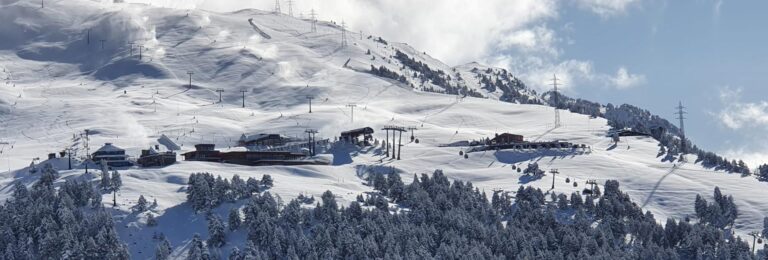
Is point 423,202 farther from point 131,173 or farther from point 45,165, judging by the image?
point 45,165

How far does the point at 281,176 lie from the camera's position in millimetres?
147500

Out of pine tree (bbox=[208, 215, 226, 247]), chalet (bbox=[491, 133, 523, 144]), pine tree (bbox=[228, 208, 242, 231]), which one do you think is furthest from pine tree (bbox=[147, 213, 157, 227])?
chalet (bbox=[491, 133, 523, 144])

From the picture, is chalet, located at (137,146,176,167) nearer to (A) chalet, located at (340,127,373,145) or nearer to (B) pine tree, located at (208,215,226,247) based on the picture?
(A) chalet, located at (340,127,373,145)

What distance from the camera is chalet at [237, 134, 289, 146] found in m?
183

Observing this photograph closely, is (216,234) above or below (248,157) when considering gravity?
below

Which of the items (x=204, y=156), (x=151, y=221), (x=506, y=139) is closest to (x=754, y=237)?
(x=506, y=139)

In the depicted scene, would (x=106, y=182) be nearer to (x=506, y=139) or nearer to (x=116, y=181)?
(x=116, y=181)

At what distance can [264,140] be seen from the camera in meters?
183

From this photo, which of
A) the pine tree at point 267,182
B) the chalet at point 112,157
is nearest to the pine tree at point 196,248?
the pine tree at point 267,182

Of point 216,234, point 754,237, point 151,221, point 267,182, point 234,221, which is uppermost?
point 267,182

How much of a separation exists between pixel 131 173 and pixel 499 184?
150 ft

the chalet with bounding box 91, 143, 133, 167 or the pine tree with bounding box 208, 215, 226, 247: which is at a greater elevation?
the chalet with bounding box 91, 143, 133, 167

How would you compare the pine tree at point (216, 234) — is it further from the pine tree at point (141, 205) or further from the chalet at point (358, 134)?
→ the chalet at point (358, 134)

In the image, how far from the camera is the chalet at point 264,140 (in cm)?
18262
